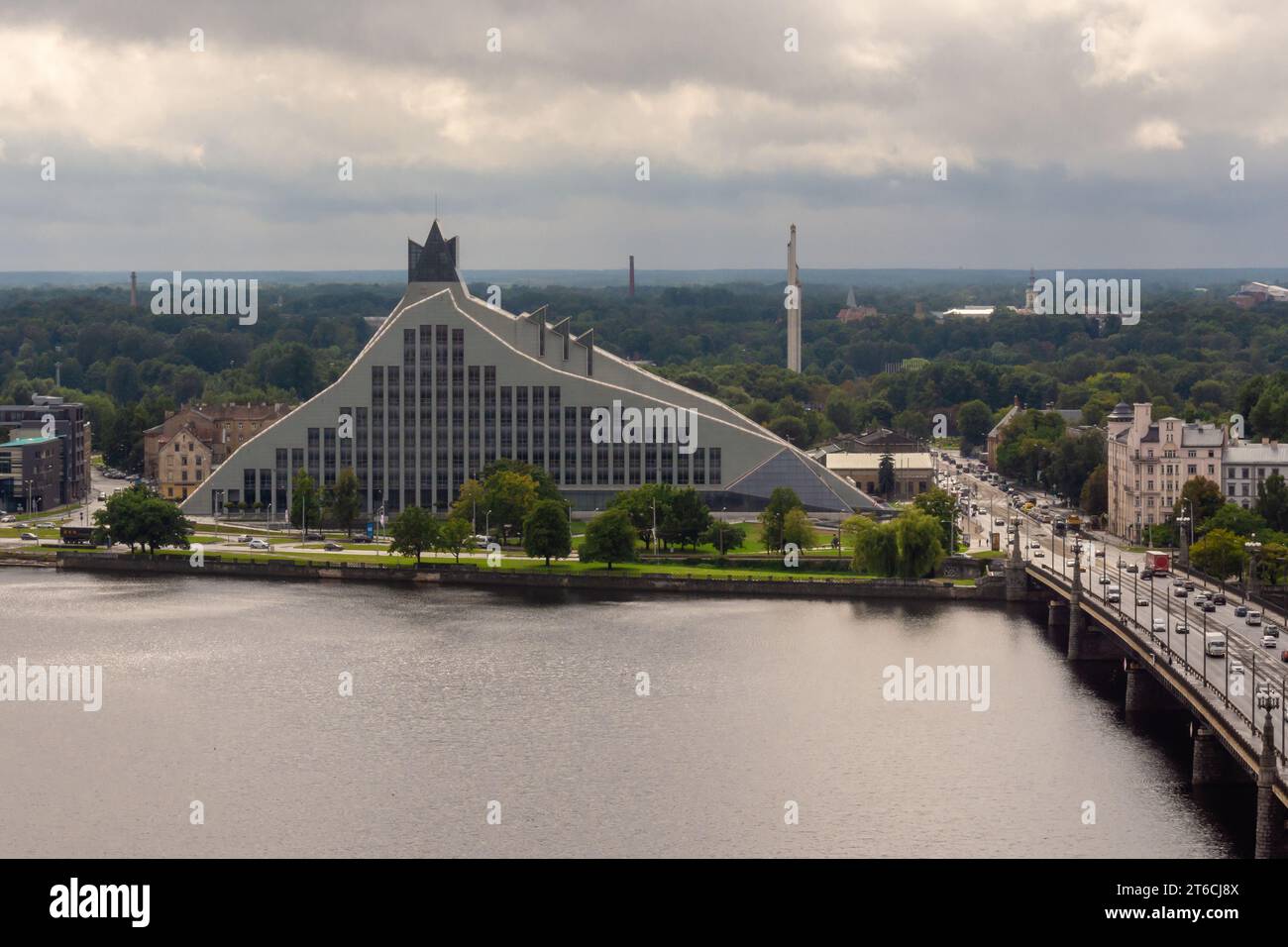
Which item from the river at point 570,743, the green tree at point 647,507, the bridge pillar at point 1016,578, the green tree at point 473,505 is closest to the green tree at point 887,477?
the green tree at point 647,507

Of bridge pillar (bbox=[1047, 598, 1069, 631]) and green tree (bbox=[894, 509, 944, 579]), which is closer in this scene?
bridge pillar (bbox=[1047, 598, 1069, 631])

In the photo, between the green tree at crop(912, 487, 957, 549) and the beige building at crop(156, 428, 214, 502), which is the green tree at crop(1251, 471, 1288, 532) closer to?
the green tree at crop(912, 487, 957, 549)

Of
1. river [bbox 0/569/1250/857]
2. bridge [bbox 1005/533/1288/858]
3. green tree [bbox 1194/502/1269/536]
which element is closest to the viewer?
bridge [bbox 1005/533/1288/858]

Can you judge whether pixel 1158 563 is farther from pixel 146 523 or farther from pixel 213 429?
pixel 213 429

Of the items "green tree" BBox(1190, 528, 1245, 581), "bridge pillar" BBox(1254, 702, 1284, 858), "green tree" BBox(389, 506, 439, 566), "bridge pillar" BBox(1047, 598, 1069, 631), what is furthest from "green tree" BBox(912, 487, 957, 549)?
"bridge pillar" BBox(1254, 702, 1284, 858)

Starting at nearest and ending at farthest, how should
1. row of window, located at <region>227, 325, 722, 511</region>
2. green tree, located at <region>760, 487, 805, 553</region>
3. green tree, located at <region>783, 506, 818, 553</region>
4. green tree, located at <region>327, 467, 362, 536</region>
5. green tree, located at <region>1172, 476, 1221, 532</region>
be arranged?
green tree, located at <region>1172, 476, 1221, 532</region>, green tree, located at <region>783, 506, 818, 553</region>, green tree, located at <region>760, 487, 805, 553</region>, green tree, located at <region>327, 467, 362, 536</region>, row of window, located at <region>227, 325, 722, 511</region>

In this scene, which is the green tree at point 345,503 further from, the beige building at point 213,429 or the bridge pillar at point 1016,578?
the bridge pillar at point 1016,578
